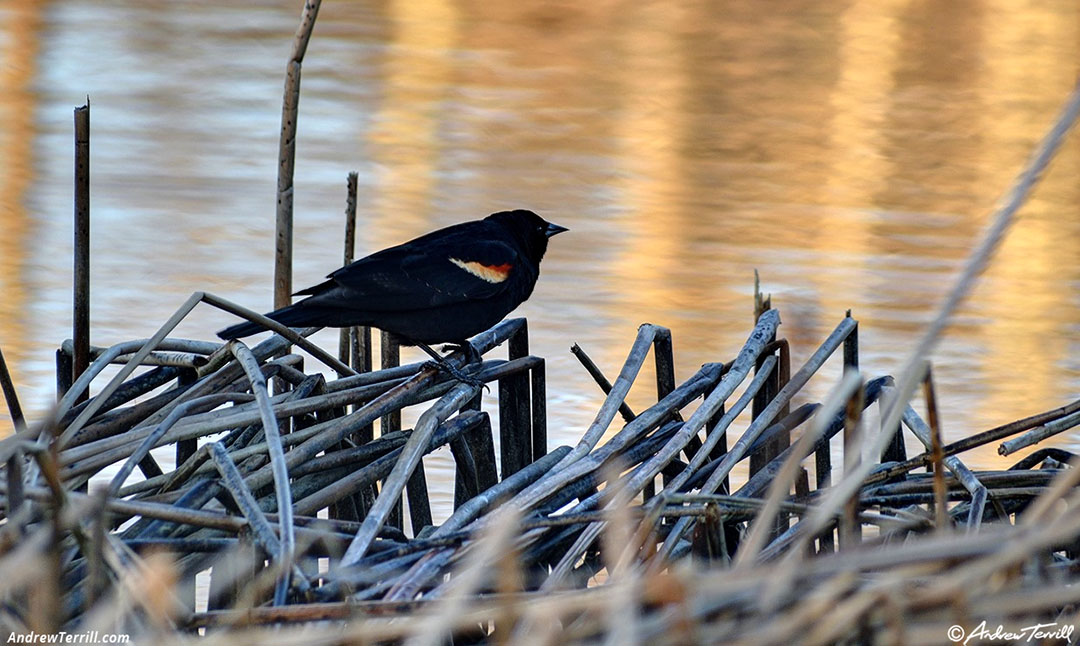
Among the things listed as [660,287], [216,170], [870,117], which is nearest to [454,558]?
[660,287]

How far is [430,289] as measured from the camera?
3.29 m

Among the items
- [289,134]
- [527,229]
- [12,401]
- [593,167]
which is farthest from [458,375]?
[593,167]

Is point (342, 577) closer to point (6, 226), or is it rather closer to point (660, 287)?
point (660, 287)

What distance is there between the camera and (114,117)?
843 centimetres

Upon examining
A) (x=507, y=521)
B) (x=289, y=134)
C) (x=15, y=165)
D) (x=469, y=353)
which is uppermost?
(x=289, y=134)

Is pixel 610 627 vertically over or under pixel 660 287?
over

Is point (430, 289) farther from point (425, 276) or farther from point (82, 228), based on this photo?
point (82, 228)

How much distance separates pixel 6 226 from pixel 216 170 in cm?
140

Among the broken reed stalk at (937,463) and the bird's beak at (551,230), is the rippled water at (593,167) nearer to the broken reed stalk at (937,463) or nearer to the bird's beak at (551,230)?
the bird's beak at (551,230)

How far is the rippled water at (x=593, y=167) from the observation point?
17.2ft

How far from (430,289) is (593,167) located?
447cm

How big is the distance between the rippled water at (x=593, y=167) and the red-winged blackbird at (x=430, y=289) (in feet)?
2.59

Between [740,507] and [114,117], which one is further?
[114,117]

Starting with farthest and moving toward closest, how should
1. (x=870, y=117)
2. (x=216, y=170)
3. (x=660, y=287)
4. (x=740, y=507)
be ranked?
(x=870, y=117) → (x=216, y=170) → (x=660, y=287) → (x=740, y=507)
